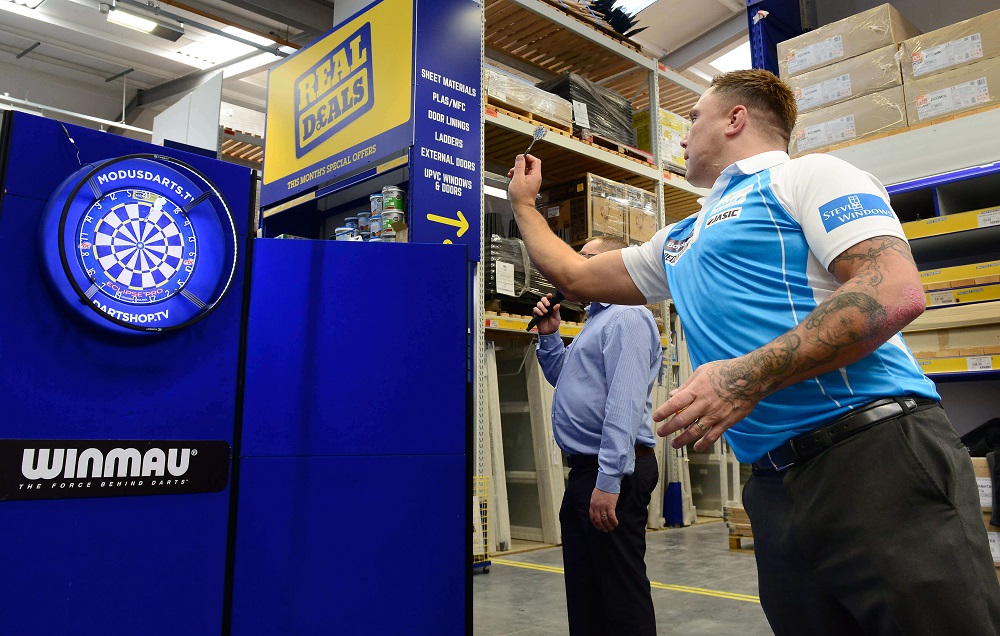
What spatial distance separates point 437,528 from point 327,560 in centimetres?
32

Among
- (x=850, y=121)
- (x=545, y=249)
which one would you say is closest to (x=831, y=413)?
(x=545, y=249)

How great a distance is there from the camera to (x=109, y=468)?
5.30 ft

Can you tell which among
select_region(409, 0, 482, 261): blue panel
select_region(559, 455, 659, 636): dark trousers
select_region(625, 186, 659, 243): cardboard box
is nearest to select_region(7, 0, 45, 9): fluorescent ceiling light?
select_region(409, 0, 482, 261): blue panel

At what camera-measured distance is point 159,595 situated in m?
1.66

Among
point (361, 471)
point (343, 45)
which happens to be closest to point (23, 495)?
point (361, 471)

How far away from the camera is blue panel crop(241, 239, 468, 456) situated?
193cm

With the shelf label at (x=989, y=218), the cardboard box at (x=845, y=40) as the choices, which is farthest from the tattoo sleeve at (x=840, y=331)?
the cardboard box at (x=845, y=40)

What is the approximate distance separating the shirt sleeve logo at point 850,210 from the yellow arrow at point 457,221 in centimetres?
340

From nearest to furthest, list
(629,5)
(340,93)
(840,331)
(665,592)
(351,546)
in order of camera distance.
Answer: (840,331) → (351,546) → (665,592) → (340,93) → (629,5)

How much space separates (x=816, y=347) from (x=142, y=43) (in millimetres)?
11999

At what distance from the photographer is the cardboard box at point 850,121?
4383mm

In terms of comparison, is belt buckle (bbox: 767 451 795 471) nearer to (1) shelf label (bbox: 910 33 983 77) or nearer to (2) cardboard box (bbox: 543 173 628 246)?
(1) shelf label (bbox: 910 33 983 77)

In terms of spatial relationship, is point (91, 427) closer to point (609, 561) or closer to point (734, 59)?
point (609, 561)

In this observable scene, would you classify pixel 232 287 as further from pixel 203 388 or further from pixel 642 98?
pixel 642 98
